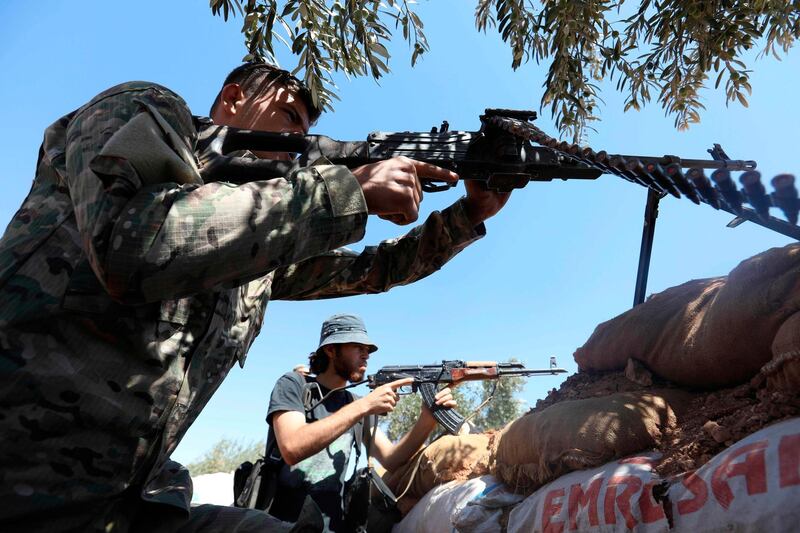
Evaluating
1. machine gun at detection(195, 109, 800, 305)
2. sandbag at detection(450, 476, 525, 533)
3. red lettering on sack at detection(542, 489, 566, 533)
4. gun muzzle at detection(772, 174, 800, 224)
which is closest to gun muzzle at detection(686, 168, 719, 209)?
machine gun at detection(195, 109, 800, 305)

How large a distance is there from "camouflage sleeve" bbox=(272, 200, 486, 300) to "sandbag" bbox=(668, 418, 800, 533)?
3.11 feet

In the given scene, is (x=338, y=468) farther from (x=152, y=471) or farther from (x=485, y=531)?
(x=152, y=471)

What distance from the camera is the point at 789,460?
1272 millimetres

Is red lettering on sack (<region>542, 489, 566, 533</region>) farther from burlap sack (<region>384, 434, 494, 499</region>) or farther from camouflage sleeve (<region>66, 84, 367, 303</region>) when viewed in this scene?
camouflage sleeve (<region>66, 84, 367, 303</region>)

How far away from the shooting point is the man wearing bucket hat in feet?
8.79

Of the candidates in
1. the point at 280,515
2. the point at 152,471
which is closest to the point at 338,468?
the point at 280,515

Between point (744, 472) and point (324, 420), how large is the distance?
5.93ft

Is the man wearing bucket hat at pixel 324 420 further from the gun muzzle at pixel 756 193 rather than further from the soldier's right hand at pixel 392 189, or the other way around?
the gun muzzle at pixel 756 193

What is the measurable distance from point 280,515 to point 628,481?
1705 mm

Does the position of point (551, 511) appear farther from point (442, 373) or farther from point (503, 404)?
point (503, 404)

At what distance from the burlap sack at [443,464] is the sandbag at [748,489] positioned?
1607mm

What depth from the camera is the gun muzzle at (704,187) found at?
134 centimetres

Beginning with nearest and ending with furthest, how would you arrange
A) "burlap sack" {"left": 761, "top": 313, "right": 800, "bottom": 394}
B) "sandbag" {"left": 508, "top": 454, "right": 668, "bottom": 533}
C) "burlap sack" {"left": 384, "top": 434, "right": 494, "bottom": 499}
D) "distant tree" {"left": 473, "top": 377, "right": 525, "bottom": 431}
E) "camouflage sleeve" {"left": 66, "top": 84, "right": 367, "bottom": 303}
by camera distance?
"camouflage sleeve" {"left": 66, "top": 84, "right": 367, "bottom": 303}
"burlap sack" {"left": 761, "top": 313, "right": 800, "bottom": 394}
"sandbag" {"left": 508, "top": 454, "right": 668, "bottom": 533}
"burlap sack" {"left": 384, "top": 434, "right": 494, "bottom": 499}
"distant tree" {"left": 473, "top": 377, "right": 525, "bottom": 431}

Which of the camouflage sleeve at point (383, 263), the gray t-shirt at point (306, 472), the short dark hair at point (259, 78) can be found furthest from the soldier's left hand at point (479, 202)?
Answer: the gray t-shirt at point (306, 472)
